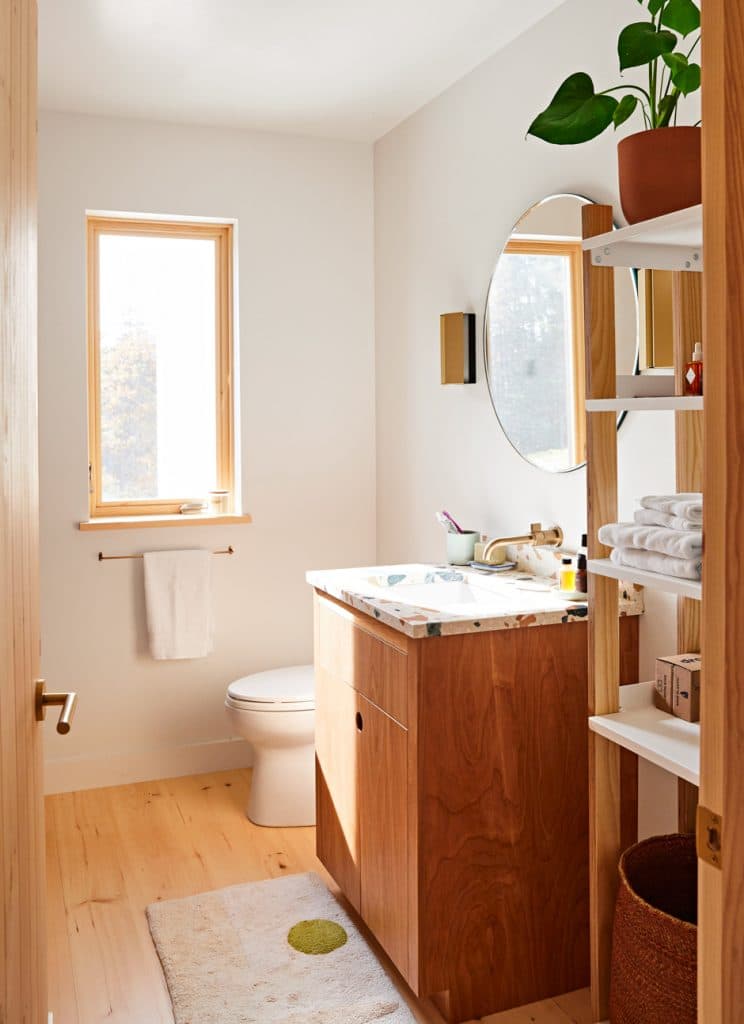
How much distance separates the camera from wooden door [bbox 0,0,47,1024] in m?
0.99

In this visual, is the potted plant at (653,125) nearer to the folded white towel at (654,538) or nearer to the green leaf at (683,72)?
the green leaf at (683,72)

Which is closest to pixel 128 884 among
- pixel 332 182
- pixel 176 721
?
pixel 176 721

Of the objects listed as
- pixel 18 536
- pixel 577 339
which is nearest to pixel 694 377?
pixel 577 339

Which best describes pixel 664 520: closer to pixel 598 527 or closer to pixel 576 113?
pixel 598 527

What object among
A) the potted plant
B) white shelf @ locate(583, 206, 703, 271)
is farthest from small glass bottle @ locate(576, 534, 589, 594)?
the potted plant

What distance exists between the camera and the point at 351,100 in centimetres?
328

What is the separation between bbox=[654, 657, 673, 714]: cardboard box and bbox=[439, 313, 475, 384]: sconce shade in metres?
1.32

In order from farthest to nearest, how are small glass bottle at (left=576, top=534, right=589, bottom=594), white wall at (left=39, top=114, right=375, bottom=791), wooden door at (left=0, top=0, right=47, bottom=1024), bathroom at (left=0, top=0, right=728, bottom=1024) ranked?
white wall at (left=39, top=114, right=375, bottom=791)
bathroom at (left=0, top=0, right=728, bottom=1024)
small glass bottle at (left=576, top=534, right=589, bottom=594)
wooden door at (left=0, top=0, right=47, bottom=1024)

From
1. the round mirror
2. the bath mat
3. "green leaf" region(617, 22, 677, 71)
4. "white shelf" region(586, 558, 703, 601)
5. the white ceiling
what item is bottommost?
the bath mat

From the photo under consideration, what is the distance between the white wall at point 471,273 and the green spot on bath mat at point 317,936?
3.40 ft

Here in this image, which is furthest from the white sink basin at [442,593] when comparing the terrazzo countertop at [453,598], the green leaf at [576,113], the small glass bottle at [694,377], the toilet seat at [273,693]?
the green leaf at [576,113]

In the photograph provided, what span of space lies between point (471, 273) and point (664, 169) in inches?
54.6

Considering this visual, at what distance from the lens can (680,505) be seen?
5.57 ft

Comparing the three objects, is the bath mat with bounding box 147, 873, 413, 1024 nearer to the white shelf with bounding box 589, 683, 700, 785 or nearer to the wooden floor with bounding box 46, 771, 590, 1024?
the wooden floor with bounding box 46, 771, 590, 1024
